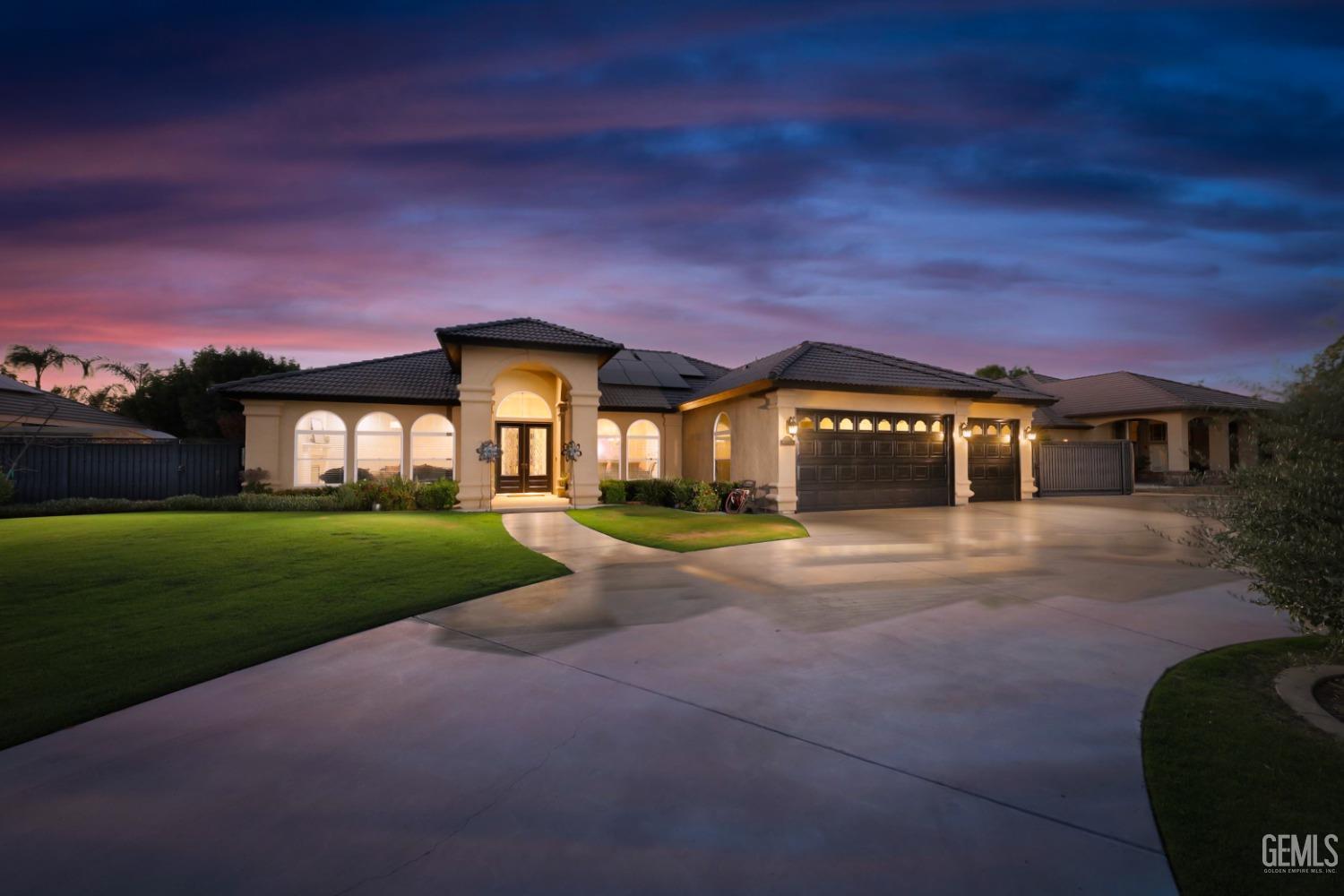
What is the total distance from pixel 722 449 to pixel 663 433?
3.05m

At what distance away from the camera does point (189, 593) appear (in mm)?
6535

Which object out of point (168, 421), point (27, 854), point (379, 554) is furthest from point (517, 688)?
point (168, 421)

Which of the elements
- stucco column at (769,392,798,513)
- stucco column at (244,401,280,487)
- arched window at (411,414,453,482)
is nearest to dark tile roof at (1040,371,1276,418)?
stucco column at (769,392,798,513)

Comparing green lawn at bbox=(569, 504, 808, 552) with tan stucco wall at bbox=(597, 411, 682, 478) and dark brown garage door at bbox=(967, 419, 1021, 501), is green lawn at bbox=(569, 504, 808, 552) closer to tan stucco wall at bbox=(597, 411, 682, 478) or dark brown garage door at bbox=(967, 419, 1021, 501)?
tan stucco wall at bbox=(597, 411, 682, 478)

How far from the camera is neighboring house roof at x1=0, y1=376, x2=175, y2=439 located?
1969 cm

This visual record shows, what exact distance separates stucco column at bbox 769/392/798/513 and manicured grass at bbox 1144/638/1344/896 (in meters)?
11.9

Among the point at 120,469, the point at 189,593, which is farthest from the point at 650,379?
the point at 189,593

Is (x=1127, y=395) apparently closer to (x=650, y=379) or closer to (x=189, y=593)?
(x=650, y=379)

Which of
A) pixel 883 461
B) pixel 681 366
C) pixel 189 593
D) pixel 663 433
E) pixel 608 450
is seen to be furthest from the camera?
pixel 681 366

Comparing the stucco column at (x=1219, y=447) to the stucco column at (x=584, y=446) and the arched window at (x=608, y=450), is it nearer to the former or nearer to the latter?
the arched window at (x=608, y=450)

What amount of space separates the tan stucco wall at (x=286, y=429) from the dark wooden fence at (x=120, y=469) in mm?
1142

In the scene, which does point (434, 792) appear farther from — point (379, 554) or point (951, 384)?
point (951, 384)

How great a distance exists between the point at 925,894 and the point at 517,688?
9.09 feet

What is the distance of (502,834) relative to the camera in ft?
8.17
